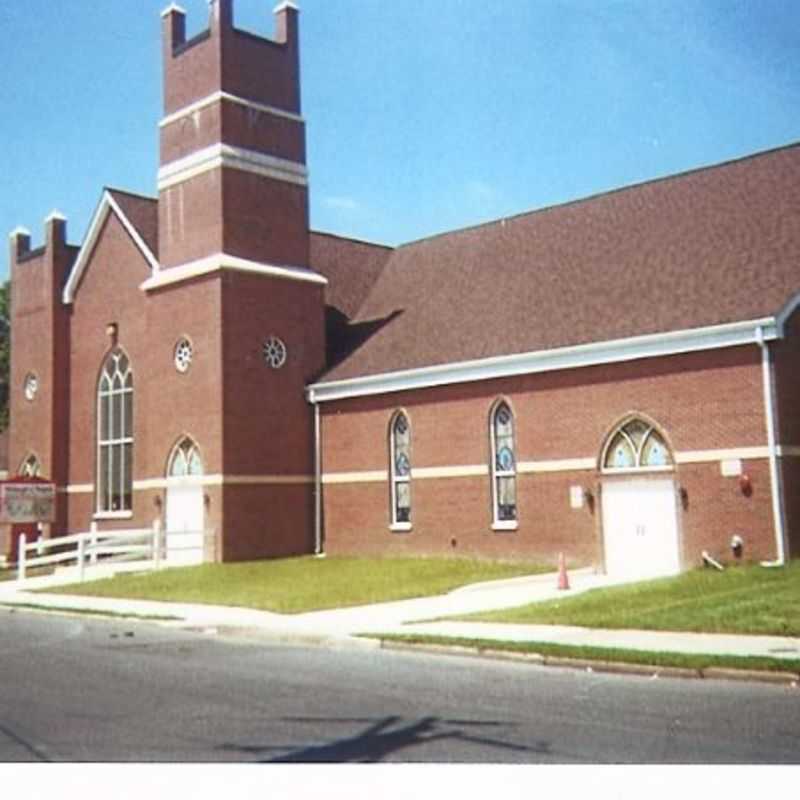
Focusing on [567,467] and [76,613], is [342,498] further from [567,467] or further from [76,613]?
[76,613]

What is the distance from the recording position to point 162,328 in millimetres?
24156

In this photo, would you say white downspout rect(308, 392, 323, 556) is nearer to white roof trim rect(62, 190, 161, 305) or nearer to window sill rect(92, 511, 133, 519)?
window sill rect(92, 511, 133, 519)

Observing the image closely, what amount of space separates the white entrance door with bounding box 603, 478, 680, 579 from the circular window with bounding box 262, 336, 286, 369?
736cm

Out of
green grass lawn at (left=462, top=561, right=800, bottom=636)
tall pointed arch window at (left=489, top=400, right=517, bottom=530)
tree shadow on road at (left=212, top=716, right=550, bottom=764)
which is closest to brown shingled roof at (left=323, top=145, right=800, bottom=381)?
tall pointed arch window at (left=489, top=400, right=517, bottom=530)

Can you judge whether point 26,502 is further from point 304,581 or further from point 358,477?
point 304,581

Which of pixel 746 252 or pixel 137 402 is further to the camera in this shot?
pixel 137 402

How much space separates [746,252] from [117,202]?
544 inches

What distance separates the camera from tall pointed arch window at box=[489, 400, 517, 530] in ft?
67.4

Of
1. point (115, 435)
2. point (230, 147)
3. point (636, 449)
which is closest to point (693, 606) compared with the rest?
point (636, 449)

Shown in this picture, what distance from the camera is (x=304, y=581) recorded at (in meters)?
19.1

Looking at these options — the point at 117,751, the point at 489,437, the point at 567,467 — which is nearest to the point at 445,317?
the point at 489,437

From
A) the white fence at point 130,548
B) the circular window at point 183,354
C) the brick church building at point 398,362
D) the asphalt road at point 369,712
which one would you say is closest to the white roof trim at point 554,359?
the brick church building at point 398,362

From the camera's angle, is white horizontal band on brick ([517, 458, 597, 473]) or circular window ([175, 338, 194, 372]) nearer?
white horizontal band on brick ([517, 458, 597, 473])

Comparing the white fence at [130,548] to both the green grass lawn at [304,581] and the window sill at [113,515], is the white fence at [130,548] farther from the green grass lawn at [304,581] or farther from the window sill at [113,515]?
the window sill at [113,515]
